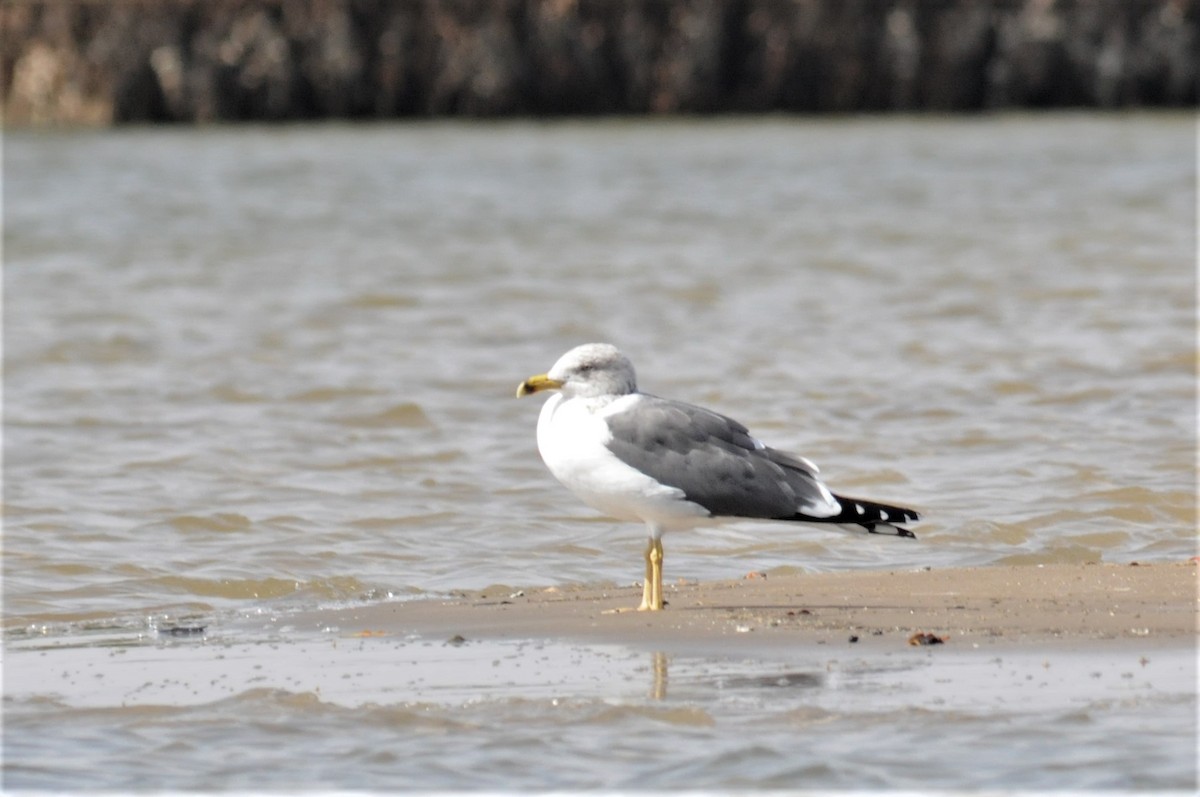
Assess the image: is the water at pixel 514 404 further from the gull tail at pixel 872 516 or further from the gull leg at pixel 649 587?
the gull tail at pixel 872 516

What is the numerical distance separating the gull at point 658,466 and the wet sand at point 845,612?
208 mm

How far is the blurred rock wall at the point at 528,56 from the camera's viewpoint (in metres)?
29.1

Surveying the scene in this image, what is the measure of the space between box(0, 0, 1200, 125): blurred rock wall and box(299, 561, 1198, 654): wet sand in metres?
24.4

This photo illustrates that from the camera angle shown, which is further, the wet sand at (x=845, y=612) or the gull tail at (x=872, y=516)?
the gull tail at (x=872, y=516)

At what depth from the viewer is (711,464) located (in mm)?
5180

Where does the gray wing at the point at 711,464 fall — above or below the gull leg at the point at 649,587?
above

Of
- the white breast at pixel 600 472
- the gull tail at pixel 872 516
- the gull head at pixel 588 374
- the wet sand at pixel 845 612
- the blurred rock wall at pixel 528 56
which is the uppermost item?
the blurred rock wall at pixel 528 56

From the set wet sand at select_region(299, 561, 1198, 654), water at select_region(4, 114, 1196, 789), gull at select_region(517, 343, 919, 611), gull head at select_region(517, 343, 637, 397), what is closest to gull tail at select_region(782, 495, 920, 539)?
gull at select_region(517, 343, 919, 611)

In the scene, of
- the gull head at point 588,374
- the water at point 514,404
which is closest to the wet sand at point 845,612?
the water at point 514,404

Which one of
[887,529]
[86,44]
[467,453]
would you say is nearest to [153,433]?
[467,453]

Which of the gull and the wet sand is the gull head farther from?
the wet sand

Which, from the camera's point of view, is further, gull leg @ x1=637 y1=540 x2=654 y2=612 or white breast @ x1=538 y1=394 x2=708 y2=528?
gull leg @ x1=637 y1=540 x2=654 y2=612

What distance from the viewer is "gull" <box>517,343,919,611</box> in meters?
5.10

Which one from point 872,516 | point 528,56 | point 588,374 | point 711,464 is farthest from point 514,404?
point 528,56
